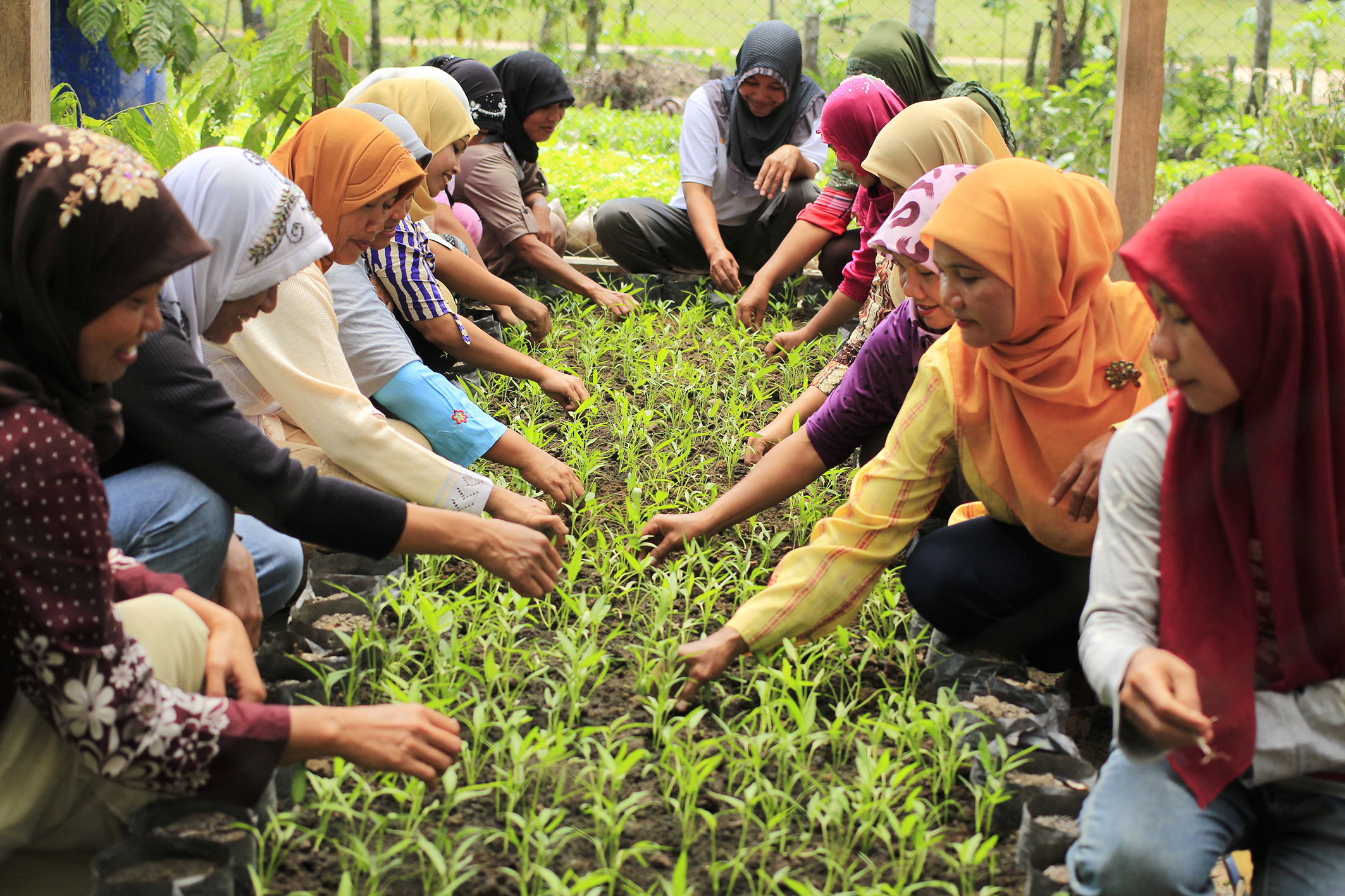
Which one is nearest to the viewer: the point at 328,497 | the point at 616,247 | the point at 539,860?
the point at 539,860

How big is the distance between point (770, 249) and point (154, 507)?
3.93 metres

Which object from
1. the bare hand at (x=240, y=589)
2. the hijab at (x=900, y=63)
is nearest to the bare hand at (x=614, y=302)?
the hijab at (x=900, y=63)

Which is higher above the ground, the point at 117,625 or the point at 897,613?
the point at 117,625

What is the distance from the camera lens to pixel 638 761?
218 cm

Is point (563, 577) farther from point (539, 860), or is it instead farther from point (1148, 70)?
point (1148, 70)

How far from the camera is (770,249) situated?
5633mm

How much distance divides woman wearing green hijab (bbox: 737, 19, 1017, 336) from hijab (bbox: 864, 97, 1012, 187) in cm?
124

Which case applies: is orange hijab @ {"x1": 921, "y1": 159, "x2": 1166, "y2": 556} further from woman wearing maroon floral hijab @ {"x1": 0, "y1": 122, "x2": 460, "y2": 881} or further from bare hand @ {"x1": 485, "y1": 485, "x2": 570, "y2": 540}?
woman wearing maroon floral hijab @ {"x1": 0, "y1": 122, "x2": 460, "y2": 881}

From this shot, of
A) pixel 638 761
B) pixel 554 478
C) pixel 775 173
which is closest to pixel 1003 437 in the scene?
pixel 638 761

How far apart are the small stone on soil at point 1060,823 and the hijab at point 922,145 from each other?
5.96ft

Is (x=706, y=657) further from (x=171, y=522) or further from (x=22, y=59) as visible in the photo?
(x=22, y=59)

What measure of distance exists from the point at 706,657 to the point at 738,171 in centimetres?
368

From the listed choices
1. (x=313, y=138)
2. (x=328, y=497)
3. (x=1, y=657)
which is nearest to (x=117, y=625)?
(x=1, y=657)

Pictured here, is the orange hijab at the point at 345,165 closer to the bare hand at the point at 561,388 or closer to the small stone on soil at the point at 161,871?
the bare hand at the point at 561,388
